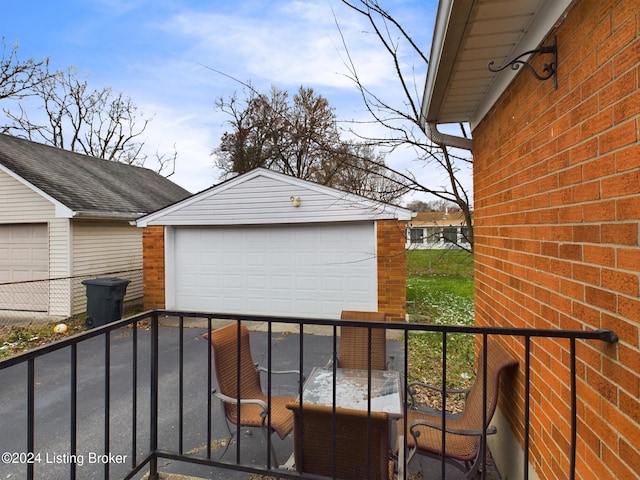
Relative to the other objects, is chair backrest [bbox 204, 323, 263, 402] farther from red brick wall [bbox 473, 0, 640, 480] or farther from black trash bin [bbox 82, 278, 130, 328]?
black trash bin [bbox 82, 278, 130, 328]

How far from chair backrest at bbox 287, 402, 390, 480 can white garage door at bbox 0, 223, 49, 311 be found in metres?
8.50

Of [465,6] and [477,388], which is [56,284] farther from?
[465,6]

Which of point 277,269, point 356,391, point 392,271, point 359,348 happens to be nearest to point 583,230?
point 356,391

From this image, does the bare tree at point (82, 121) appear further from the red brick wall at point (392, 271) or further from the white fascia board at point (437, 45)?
the white fascia board at point (437, 45)

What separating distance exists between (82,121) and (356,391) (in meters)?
21.3

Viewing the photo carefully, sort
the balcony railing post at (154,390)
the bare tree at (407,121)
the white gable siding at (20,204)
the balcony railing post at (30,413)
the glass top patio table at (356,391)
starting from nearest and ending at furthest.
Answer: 1. the balcony railing post at (30,413)
2. the balcony railing post at (154,390)
3. the glass top patio table at (356,391)
4. the bare tree at (407,121)
5. the white gable siding at (20,204)

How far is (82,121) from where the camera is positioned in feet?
60.4

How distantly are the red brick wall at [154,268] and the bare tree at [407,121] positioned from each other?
18.5ft

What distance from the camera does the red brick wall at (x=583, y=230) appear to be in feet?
3.74

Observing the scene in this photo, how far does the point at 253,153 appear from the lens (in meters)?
17.7

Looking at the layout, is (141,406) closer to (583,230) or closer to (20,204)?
(583,230)

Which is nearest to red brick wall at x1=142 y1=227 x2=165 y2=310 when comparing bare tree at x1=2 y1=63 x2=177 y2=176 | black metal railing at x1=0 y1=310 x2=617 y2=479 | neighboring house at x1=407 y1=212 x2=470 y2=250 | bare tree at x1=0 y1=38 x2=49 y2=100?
black metal railing at x1=0 y1=310 x2=617 y2=479

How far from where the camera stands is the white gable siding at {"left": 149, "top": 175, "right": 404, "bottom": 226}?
7.20 m

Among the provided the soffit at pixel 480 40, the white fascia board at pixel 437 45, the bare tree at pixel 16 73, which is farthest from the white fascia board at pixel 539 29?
the bare tree at pixel 16 73
